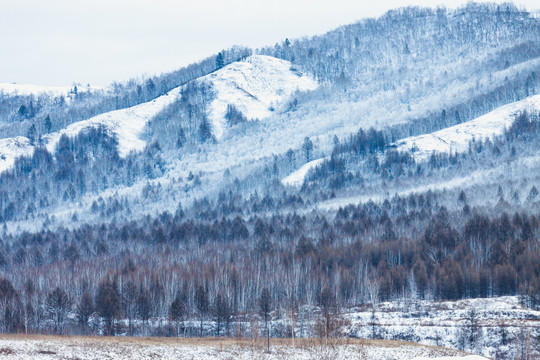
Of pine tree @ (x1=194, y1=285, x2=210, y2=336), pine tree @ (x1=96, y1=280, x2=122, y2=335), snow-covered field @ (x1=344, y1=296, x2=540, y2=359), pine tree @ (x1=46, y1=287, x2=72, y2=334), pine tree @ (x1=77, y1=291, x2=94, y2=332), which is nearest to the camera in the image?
snow-covered field @ (x1=344, y1=296, x2=540, y2=359)

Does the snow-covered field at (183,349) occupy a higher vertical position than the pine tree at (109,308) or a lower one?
lower

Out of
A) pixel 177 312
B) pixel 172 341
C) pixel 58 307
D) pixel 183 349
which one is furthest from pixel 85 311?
pixel 183 349

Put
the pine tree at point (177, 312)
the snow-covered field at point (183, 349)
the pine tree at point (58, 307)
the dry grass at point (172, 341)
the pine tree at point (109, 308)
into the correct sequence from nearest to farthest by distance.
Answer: the snow-covered field at point (183, 349)
the dry grass at point (172, 341)
the pine tree at point (177, 312)
the pine tree at point (109, 308)
the pine tree at point (58, 307)

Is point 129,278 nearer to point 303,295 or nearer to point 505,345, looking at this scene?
point 303,295

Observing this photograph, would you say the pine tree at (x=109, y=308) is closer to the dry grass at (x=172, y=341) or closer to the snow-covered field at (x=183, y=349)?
the dry grass at (x=172, y=341)

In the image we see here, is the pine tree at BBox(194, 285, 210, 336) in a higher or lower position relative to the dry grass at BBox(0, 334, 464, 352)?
higher

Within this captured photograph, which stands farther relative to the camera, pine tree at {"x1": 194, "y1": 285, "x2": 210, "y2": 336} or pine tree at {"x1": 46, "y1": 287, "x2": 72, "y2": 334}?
pine tree at {"x1": 46, "y1": 287, "x2": 72, "y2": 334}

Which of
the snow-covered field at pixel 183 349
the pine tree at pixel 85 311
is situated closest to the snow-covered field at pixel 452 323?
the snow-covered field at pixel 183 349

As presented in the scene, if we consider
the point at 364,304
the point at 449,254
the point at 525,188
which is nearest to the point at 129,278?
the point at 364,304

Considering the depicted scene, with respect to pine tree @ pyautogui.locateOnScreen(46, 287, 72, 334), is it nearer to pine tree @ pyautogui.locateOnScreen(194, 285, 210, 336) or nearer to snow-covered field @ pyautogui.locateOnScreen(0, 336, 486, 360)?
pine tree @ pyautogui.locateOnScreen(194, 285, 210, 336)

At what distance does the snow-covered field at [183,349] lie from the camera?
6331 cm

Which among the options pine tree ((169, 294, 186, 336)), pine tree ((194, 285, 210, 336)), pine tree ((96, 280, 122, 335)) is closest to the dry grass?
pine tree ((169, 294, 186, 336))

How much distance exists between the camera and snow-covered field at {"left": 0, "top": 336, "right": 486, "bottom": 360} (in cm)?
6331

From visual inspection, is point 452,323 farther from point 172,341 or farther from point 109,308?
point 109,308
